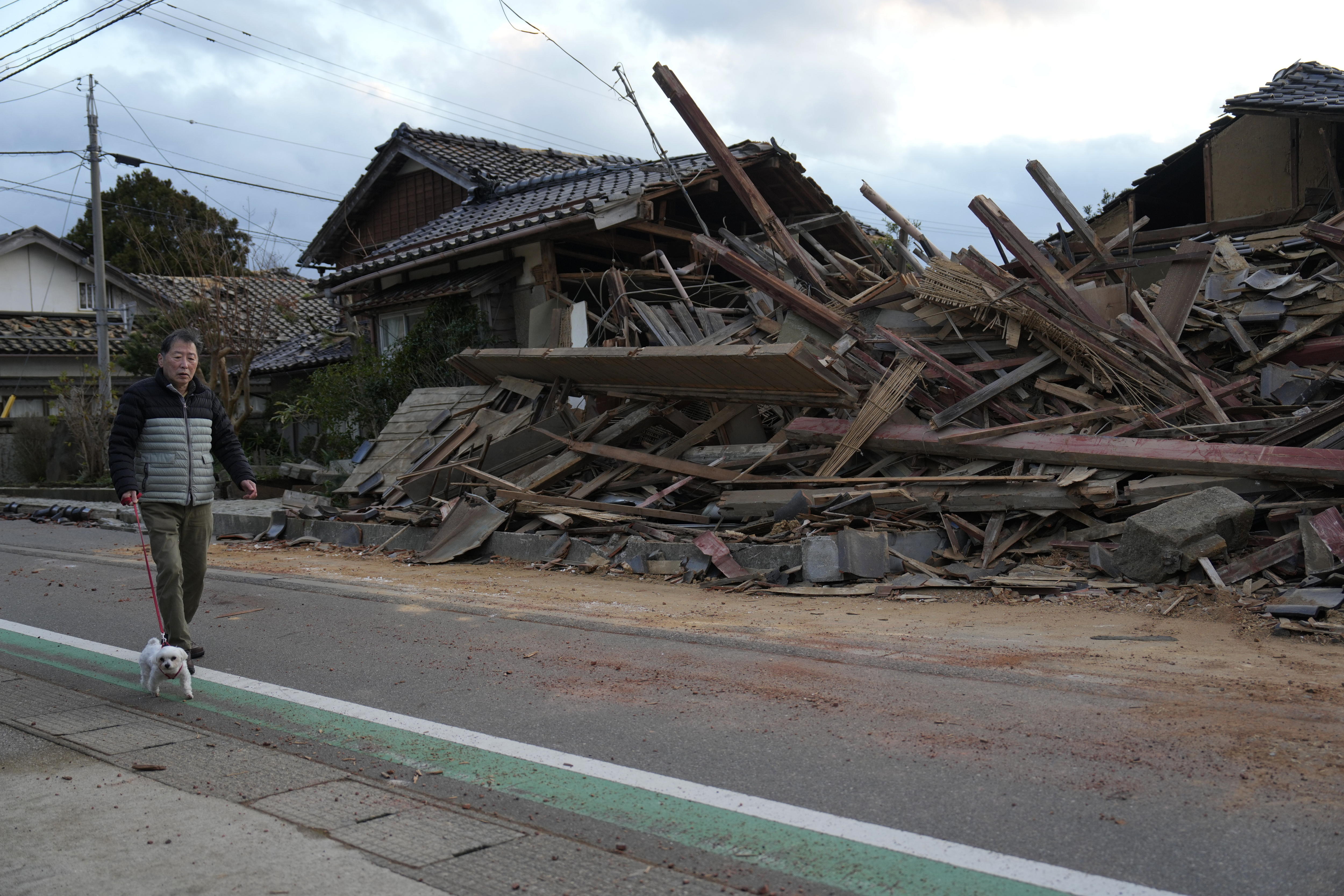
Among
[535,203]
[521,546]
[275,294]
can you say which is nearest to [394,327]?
[535,203]

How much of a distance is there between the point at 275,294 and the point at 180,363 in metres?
21.8

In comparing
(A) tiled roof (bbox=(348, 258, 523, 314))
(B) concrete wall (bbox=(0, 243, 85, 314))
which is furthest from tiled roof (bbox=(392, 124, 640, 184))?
(B) concrete wall (bbox=(0, 243, 85, 314))

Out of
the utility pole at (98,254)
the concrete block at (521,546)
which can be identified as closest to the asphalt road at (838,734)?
the concrete block at (521,546)

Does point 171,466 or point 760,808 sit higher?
point 171,466

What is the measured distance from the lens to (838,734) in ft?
13.7

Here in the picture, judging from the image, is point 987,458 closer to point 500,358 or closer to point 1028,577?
point 1028,577

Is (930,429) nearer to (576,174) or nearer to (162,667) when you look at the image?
(162,667)

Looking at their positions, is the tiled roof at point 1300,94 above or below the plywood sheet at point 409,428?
above

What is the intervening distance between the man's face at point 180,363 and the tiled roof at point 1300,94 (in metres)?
14.0

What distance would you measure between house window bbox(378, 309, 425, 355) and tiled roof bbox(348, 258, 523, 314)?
300 mm

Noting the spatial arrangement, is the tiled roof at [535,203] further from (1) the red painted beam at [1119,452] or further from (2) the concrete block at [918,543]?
(2) the concrete block at [918,543]

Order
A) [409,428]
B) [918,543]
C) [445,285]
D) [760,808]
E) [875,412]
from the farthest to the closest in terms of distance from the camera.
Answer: [445,285], [409,428], [875,412], [918,543], [760,808]

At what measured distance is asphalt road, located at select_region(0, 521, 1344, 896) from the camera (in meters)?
3.06

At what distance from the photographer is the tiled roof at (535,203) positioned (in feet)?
49.0
